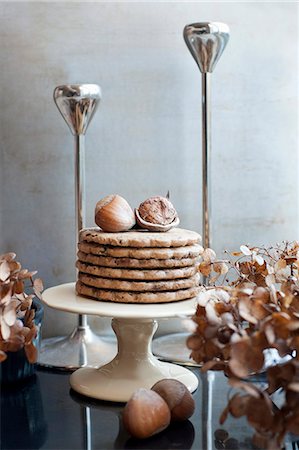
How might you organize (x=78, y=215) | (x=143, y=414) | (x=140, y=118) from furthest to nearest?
(x=140, y=118) → (x=78, y=215) → (x=143, y=414)

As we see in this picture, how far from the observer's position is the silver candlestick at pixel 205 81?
1.22 metres

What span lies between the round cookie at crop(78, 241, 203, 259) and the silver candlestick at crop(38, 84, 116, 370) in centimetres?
25

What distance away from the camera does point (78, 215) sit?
1.25m

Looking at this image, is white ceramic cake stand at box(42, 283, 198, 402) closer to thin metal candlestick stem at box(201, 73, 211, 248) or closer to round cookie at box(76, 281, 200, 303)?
round cookie at box(76, 281, 200, 303)

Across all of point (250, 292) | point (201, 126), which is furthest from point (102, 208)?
point (201, 126)

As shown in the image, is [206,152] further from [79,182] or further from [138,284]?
[138,284]

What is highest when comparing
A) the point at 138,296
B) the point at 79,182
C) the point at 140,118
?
the point at 140,118

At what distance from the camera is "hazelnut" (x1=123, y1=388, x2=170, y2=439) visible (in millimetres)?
876

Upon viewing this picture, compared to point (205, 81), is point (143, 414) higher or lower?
lower

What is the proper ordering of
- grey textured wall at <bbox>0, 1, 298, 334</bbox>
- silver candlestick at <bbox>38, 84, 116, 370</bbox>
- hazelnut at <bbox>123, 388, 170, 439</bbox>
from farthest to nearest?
grey textured wall at <bbox>0, 1, 298, 334</bbox> < silver candlestick at <bbox>38, 84, 116, 370</bbox> < hazelnut at <bbox>123, 388, 170, 439</bbox>

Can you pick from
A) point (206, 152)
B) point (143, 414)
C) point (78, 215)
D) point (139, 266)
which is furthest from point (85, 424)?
point (206, 152)

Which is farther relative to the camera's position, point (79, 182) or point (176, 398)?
point (79, 182)

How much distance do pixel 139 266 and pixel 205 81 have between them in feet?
1.41

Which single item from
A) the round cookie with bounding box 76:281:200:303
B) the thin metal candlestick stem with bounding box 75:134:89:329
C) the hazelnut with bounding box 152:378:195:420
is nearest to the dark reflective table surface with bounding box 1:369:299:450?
the hazelnut with bounding box 152:378:195:420
